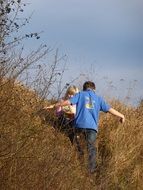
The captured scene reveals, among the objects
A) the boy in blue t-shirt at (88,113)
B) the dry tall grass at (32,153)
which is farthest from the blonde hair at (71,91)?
the dry tall grass at (32,153)

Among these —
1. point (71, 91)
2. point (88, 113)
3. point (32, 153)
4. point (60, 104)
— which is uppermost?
point (71, 91)

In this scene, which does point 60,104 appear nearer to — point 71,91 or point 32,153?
point 71,91

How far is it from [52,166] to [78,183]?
69 centimetres

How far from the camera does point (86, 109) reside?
11.3 meters

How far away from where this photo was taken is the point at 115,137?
13.1 metres

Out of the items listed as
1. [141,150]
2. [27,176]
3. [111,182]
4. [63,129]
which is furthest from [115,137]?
[27,176]

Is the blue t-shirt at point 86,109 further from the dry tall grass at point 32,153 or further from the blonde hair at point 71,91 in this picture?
the dry tall grass at point 32,153

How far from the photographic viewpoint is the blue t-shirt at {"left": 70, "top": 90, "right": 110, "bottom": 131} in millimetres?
11188

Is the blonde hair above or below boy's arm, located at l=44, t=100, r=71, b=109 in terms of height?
above

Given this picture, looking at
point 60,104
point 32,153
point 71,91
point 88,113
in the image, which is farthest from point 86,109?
point 32,153

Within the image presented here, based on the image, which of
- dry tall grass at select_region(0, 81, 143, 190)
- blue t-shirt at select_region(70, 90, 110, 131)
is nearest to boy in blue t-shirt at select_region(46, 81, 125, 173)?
blue t-shirt at select_region(70, 90, 110, 131)

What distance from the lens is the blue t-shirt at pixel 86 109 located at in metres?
11.2

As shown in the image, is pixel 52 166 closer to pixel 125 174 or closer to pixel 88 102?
pixel 88 102

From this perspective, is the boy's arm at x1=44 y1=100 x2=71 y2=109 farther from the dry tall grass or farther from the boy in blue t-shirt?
the dry tall grass
